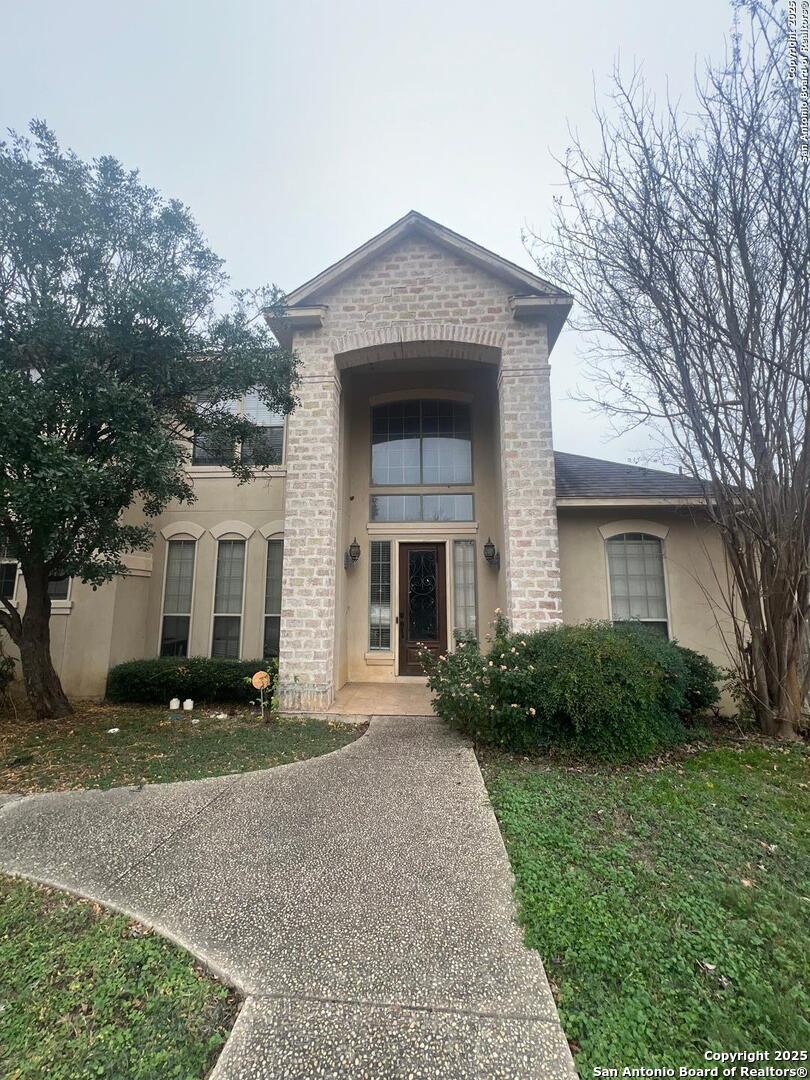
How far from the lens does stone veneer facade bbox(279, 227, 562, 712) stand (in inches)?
277

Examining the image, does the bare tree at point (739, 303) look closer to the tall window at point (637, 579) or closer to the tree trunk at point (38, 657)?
the tall window at point (637, 579)

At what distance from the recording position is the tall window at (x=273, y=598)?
884 cm

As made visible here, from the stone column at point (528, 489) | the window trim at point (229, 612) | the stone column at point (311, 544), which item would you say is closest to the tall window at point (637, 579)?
the stone column at point (528, 489)

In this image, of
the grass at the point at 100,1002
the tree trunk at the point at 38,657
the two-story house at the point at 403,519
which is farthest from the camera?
the two-story house at the point at 403,519

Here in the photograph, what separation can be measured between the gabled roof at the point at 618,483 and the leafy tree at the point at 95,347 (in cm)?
521

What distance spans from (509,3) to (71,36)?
7934 millimetres

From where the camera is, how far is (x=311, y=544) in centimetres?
732

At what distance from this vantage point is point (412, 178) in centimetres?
985

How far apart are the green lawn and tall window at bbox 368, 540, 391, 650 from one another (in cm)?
468

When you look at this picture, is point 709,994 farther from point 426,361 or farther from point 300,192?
point 300,192

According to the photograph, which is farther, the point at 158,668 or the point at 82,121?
the point at 82,121

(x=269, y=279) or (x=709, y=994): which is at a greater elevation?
(x=269, y=279)

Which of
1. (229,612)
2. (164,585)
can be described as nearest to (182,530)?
(164,585)

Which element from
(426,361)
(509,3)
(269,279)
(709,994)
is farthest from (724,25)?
(709,994)
